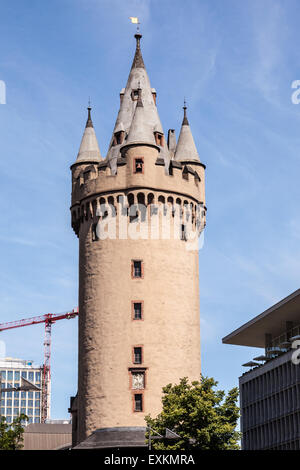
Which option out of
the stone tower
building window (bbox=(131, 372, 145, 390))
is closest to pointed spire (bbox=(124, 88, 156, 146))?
the stone tower

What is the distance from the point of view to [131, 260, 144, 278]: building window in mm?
92812

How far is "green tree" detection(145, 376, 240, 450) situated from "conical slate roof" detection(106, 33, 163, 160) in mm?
30712

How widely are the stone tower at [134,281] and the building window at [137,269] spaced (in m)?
0.11

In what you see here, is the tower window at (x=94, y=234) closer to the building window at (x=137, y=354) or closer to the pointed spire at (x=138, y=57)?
the building window at (x=137, y=354)

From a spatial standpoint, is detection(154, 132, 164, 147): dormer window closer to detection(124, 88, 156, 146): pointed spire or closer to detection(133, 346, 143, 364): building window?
detection(124, 88, 156, 146): pointed spire

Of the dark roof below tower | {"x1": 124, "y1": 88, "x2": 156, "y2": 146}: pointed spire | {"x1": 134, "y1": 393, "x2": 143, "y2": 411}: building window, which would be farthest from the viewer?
{"x1": 124, "y1": 88, "x2": 156, "y2": 146}: pointed spire

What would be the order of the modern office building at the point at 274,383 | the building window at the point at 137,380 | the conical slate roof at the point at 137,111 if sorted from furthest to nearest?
the conical slate roof at the point at 137,111 → the building window at the point at 137,380 → the modern office building at the point at 274,383

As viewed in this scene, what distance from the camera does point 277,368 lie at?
9075cm

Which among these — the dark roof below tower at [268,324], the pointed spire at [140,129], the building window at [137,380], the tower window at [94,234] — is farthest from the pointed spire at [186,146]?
the building window at [137,380]

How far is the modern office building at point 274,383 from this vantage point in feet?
286

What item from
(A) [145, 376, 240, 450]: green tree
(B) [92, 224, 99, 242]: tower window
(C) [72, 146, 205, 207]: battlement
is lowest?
(A) [145, 376, 240, 450]: green tree
